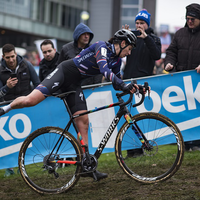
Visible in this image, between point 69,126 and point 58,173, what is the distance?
68 cm

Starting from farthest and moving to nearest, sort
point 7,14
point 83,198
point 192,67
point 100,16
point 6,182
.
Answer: point 100,16 < point 7,14 < point 192,67 < point 6,182 < point 83,198

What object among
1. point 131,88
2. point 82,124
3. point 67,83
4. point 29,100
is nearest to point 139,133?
point 131,88

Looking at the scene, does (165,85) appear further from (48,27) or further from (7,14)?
(48,27)

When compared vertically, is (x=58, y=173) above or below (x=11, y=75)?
below

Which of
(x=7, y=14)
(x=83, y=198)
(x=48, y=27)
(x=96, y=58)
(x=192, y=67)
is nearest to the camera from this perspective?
(x=83, y=198)

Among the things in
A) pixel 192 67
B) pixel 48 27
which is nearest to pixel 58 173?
pixel 192 67

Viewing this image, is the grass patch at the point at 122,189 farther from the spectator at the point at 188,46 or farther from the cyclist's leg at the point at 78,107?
the spectator at the point at 188,46

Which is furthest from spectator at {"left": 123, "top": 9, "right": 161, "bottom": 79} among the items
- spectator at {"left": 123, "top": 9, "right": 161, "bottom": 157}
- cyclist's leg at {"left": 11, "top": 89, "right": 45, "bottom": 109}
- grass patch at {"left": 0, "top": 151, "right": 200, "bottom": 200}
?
cyclist's leg at {"left": 11, "top": 89, "right": 45, "bottom": 109}

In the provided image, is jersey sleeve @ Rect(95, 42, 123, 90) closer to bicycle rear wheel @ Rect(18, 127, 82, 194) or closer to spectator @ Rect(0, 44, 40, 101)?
bicycle rear wheel @ Rect(18, 127, 82, 194)

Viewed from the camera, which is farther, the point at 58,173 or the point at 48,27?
the point at 48,27

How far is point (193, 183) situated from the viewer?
5445 mm

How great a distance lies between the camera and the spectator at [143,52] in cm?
732

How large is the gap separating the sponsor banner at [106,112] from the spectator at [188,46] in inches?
7.6

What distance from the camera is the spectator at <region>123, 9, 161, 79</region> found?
732 cm
